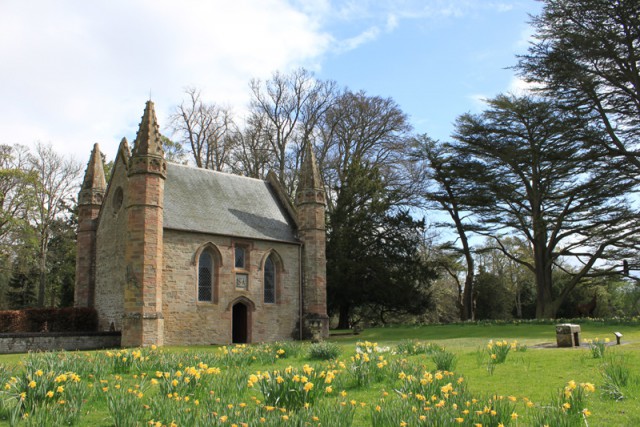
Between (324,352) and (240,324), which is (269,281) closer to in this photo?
(240,324)

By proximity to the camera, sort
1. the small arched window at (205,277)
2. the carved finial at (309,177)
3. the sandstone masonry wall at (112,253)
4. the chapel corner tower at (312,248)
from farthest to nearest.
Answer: the carved finial at (309,177), the chapel corner tower at (312,248), the small arched window at (205,277), the sandstone masonry wall at (112,253)

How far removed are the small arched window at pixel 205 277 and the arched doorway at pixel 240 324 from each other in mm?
2103

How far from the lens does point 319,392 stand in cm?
732

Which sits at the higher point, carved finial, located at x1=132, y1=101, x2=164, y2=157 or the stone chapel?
carved finial, located at x1=132, y1=101, x2=164, y2=157

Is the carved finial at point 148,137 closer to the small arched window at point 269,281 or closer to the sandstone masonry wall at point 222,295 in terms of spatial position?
the sandstone masonry wall at point 222,295

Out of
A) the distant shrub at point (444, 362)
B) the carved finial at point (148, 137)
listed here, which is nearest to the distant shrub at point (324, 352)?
the distant shrub at point (444, 362)

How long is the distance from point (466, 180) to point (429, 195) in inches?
110

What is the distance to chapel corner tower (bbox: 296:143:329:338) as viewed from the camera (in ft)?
90.0

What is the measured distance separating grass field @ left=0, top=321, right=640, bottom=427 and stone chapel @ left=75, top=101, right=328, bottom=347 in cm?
1107

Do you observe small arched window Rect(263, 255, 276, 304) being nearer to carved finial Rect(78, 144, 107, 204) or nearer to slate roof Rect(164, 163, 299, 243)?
slate roof Rect(164, 163, 299, 243)

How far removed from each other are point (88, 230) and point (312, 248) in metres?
11.1

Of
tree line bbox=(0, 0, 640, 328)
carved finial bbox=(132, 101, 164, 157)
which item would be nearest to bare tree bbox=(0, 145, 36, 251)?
tree line bbox=(0, 0, 640, 328)

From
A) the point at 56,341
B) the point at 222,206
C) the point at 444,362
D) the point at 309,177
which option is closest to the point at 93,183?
the point at 222,206

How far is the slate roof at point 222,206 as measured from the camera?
24.6 meters
